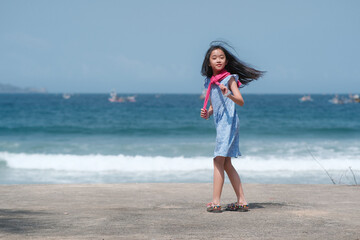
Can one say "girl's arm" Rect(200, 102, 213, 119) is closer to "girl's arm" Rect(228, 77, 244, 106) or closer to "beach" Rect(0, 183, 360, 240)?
"girl's arm" Rect(228, 77, 244, 106)

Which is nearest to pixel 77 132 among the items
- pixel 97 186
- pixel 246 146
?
pixel 246 146

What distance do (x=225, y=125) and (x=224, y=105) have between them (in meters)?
0.20

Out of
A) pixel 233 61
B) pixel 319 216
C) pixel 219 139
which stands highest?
pixel 233 61

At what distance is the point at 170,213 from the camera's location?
4.54 metres

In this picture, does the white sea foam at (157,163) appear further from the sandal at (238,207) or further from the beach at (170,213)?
the sandal at (238,207)

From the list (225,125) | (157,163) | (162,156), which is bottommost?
(157,163)

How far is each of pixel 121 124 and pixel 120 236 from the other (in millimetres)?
25364

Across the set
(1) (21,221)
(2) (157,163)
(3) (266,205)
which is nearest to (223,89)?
(3) (266,205)

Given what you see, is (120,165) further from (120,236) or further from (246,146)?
(120,236)

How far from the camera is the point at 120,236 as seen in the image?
362 centimetres

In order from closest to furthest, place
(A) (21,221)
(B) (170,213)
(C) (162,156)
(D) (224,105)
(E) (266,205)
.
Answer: (A) (21,221) < (B) (170,213) < (D) (224,105) < (E) (266,205) < (C) (162,156)

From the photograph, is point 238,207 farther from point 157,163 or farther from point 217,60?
point 157,163

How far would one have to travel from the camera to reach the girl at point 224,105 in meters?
4.56

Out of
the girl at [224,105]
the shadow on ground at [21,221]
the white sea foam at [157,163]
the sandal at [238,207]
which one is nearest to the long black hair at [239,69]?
the girl at [224,105]
